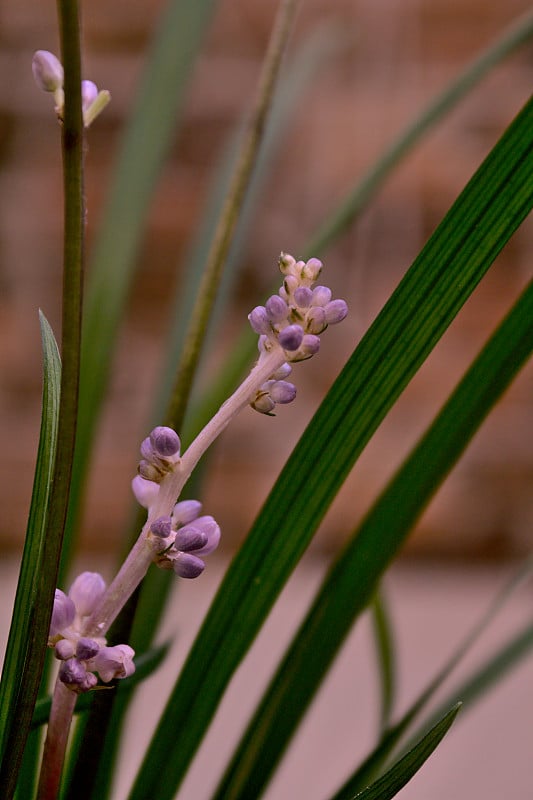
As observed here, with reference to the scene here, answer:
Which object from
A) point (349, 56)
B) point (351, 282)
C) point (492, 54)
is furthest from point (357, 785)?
point (349, 56)

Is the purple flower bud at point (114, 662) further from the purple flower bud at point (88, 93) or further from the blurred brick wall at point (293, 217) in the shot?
the blurred brick wall at point (293, 217)

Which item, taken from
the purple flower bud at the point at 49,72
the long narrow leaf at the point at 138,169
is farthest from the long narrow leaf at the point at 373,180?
the purple flower bud at the point at 49,72

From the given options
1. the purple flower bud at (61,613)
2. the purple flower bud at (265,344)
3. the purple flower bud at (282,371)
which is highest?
the purple flower bud at (265,344)

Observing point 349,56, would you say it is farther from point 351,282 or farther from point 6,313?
point 6,313

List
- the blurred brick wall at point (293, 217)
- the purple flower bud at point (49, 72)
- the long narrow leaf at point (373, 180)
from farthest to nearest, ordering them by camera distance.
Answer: the blurred brick wall at point (293, 217) → the long narrow leaf at point (373, 180) → the purple flower bud at point (49, 72)

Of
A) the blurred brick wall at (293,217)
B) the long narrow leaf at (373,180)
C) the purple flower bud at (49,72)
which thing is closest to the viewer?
the purple flower bud at (49,72)

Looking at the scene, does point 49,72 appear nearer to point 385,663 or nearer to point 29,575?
point 29,575
